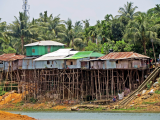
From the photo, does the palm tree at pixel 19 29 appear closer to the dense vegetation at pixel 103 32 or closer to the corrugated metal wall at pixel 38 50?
Answer: the dense vegetation at pixel 103 32

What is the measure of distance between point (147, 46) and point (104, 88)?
1008 centimetres

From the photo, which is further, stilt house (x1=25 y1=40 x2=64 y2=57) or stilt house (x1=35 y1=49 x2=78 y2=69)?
stilt house (x1=25 y1=40 x2=64 y2=57)

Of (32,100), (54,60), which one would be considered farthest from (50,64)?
(32,100)

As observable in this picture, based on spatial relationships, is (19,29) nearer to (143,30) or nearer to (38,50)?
(38,50)

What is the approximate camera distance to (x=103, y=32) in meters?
64.1

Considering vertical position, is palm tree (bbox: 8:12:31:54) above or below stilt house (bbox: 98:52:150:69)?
above

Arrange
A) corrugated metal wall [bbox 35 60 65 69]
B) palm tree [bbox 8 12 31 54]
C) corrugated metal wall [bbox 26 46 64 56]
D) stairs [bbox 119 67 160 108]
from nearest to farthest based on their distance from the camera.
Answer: stairs [bbox 119 67 160 108], corrugated metal wall [bbox 35 60 65 69], corrugated metal wall [bbox 26 46 64 56], palm tree [bbox 8 12 31 54]

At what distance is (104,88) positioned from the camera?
1996 inches

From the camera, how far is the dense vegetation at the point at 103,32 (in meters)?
51.4

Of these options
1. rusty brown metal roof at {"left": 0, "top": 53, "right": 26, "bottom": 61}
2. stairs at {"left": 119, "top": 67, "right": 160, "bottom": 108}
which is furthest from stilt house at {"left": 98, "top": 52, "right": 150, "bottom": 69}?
rusty brown metal roof at {"left": 0, "top": 53, "right": 26, "bottom": 61}

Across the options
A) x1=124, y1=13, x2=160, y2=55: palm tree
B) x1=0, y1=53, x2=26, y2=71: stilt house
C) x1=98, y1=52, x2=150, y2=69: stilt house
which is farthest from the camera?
x1=0, y1=53, x2=26, y2=71: stilt house

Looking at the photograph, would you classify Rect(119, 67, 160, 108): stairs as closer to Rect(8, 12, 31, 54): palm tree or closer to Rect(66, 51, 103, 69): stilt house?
Rect(66, 51, 103, 69): stilt house

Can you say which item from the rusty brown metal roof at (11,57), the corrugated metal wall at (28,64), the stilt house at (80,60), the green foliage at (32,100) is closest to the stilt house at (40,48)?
the rusty brown metal roof at (11,57)

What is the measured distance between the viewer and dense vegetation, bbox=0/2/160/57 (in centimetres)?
5144
